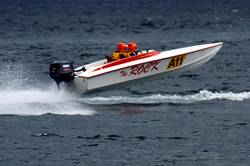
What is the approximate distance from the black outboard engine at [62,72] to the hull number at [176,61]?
8.97ft

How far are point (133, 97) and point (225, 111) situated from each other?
3.56 m

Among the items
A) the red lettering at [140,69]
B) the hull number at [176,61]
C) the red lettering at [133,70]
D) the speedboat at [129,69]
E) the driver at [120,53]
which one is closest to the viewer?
the speedboat at [129,69]

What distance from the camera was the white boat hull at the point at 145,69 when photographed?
2491 centimetres

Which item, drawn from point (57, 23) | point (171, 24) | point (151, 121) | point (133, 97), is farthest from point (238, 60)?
point (57, 23)

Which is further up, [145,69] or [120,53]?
[120,53]

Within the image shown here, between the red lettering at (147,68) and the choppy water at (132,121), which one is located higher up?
the red lettering at (147,68)

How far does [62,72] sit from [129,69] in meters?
1.80

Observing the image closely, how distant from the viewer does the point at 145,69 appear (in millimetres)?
25609

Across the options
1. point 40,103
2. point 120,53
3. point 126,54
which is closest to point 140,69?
point 126,54

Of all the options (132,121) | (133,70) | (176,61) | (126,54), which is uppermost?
(126,54)

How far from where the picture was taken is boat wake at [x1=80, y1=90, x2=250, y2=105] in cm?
2617

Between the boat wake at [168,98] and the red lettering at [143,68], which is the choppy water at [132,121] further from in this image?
the red lettering at [143,68]

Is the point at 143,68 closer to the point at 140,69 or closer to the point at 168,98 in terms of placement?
the point at 140,69

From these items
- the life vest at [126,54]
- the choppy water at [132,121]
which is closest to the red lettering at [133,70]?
the life vest at [126,54]
